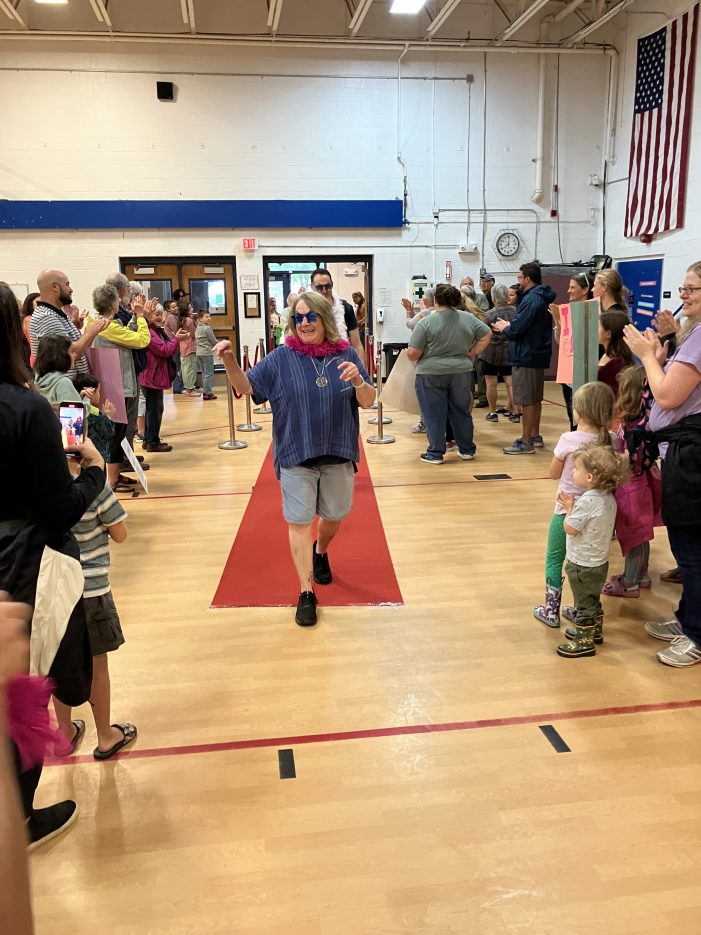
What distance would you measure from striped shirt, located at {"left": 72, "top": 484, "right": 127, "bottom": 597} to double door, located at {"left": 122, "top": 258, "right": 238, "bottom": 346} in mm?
9940

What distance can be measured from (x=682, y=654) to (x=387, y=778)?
4.96 feet

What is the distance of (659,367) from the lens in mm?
2848

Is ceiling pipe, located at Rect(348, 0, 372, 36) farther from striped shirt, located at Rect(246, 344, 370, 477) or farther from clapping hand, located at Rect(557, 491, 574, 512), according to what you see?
clapping hand, located at Rect(557, 491, 574, 512)

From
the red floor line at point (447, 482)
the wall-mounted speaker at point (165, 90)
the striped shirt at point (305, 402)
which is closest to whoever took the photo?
the striped shirt at point (305, 402)

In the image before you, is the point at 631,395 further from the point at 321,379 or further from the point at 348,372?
the point at 321,379

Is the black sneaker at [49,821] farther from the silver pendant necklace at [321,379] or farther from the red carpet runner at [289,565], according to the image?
the silver pendant necklace at [321,379]

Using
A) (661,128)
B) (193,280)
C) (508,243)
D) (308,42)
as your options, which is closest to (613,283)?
(661,128)

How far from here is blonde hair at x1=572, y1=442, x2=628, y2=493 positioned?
291 cm

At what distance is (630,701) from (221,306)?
1067 centimetres

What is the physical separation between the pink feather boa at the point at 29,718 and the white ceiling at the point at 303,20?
441 inches

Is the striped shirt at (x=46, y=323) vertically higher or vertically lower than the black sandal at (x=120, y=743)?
higher

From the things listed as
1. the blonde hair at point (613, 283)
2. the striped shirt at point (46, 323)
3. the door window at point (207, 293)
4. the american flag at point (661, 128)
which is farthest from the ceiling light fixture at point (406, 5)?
the striped shirt at point (46, 323)

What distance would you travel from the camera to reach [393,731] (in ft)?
8.38

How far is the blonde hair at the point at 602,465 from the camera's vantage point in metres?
2.91
